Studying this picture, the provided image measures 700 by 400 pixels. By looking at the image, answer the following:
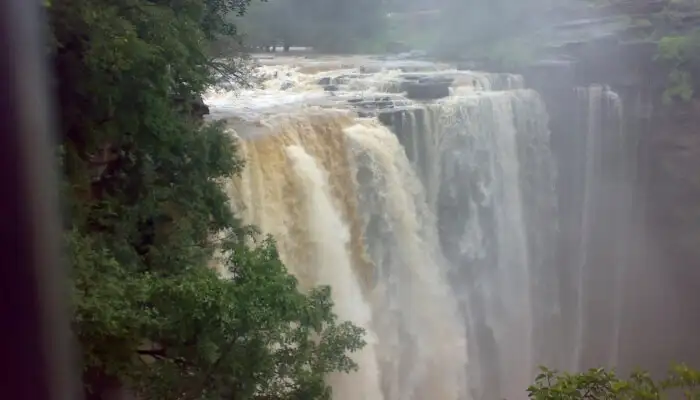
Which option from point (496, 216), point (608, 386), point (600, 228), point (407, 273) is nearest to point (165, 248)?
point (608, 386)

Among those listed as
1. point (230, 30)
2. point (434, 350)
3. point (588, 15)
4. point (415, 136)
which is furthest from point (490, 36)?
point (230, 30)

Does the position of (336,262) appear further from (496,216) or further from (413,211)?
(496,216)

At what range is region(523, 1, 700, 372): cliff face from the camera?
11422 mm

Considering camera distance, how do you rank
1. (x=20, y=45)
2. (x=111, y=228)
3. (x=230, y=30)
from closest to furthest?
(x=20, y=45), (x=111, y=228), (x=230, y=30)

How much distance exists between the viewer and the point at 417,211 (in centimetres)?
797

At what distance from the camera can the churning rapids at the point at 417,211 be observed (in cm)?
626

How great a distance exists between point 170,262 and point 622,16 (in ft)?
36.0

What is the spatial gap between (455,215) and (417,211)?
43.6 inches

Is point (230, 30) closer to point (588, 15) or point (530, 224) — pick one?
point (530, 224)

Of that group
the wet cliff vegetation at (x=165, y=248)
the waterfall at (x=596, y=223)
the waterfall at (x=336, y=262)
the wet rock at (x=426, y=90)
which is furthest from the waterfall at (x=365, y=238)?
the waterfall at (x=596, y=223)

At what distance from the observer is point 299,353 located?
11.4 feet

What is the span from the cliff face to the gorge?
3cm

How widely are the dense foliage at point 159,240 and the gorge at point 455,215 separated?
1.40m

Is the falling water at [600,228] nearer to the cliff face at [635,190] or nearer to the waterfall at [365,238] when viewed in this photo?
the cliff face at [635,190]
